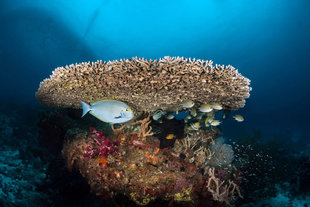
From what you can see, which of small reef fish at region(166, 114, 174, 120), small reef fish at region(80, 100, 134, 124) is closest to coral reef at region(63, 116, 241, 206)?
small reef fish at region(166, 114, 174, 120)

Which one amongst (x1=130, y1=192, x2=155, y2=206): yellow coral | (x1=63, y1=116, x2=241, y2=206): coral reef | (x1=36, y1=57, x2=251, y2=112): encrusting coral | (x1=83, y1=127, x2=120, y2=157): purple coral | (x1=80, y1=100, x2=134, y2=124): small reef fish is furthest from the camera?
(x1=83, y1=127, x2=120, y2=157): purple coral

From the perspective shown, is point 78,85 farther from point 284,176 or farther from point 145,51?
point 145,51

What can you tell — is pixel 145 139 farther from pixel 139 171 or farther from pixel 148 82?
pixel 148 82

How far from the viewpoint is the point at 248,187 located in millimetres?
7113

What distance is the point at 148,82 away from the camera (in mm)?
3945

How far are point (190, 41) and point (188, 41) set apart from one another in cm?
106

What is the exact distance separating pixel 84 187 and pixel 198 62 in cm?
570

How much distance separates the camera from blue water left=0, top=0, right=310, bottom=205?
148ft

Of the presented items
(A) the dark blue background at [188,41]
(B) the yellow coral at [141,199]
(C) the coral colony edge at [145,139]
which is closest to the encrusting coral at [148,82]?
(C) the coral colony edge at [145,139]

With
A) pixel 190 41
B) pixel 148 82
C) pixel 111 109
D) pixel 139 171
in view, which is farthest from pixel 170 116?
pixel 190 41

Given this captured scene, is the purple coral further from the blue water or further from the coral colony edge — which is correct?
the blue water

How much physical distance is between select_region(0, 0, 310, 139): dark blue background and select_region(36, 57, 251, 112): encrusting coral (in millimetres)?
36436

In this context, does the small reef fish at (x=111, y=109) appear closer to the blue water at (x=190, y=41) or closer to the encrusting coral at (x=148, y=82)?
the encrusting coral at (x=148, y=82)

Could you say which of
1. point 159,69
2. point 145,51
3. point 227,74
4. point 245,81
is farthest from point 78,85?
point 145,51
